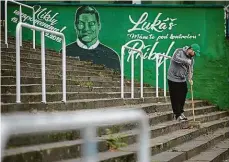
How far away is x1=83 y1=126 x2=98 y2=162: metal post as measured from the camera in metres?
2.60

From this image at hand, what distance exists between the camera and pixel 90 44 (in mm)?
14234

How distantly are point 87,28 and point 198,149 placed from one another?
743cm

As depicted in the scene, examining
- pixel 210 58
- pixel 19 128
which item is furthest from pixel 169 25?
pixel 19 128

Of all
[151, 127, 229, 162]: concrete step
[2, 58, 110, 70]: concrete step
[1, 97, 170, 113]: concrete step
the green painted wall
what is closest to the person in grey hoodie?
[151, 127, 229, 162]: concrete step

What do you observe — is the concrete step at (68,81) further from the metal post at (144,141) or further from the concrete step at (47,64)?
the metal post at (144,141)

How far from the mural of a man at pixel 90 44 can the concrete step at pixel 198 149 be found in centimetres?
503

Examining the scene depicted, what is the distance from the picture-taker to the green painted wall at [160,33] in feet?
45.1

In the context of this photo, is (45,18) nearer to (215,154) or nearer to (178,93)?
(178,93)

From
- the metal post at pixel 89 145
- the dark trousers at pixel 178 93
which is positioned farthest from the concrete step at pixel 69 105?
the metal post at pixel 89 145

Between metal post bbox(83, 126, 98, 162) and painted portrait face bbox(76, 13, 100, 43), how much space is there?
1163 cm

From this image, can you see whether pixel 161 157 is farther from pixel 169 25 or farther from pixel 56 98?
pixel 169 25

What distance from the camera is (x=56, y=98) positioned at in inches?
276

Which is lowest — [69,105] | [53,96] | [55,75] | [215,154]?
[215,154]

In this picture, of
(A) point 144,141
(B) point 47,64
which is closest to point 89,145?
(A) point 144,141
